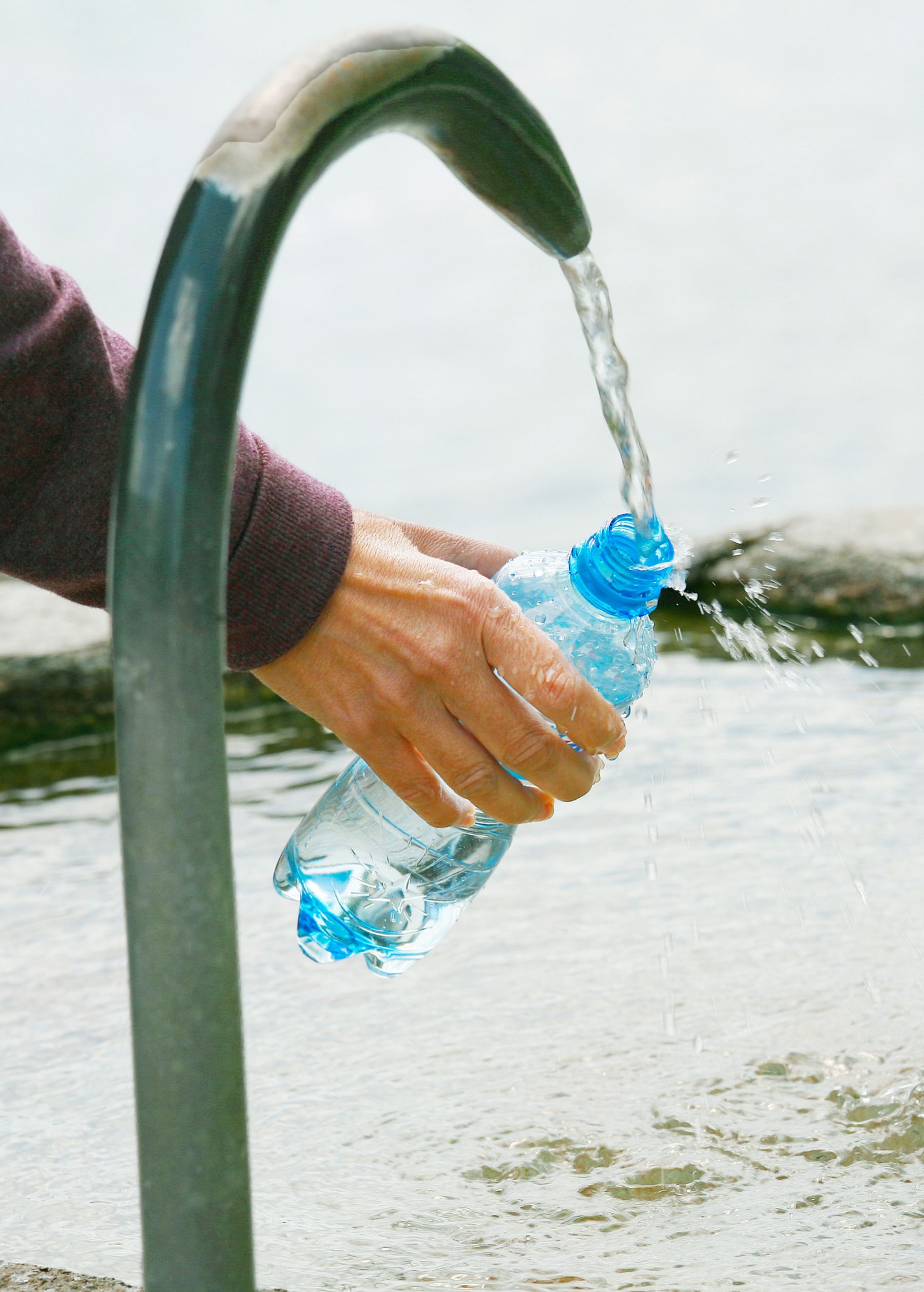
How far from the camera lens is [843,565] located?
5574mm

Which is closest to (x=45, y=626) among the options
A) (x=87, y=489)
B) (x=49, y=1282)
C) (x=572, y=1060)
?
(x=572, y=1060)

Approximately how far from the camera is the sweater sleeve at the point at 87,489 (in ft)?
3.02

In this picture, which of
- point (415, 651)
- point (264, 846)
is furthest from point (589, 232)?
point (264, 846)

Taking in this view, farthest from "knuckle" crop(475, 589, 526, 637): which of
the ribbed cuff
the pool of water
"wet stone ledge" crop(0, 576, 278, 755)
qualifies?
"wet stone ledge" crop(0, 576, 278, 755)

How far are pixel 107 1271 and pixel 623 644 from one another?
33.5 inches

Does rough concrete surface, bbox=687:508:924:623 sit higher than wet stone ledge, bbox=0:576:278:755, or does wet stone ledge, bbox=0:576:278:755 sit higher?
wet stone ledge, bbox=0:576:278:755

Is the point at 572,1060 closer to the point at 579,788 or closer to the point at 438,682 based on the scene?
the point at 579,788

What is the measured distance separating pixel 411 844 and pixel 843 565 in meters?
4.30

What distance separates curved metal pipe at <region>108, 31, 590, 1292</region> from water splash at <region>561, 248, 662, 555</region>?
2.14ft

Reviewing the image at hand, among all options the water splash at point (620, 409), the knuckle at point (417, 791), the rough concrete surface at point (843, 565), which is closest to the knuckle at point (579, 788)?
the knuckle at point (417, 791)

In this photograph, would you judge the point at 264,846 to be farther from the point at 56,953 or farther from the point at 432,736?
the point at 432,736

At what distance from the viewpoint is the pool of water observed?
1440 mm

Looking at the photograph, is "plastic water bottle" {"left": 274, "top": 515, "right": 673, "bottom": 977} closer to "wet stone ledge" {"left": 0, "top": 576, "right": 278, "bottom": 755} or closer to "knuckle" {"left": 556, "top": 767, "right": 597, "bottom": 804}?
"knuckle" {"left": 556, "top": 767, "right": 597, "bottom": 804}

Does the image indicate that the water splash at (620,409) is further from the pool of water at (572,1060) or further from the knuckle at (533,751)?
the pool of water at (572,1060)
